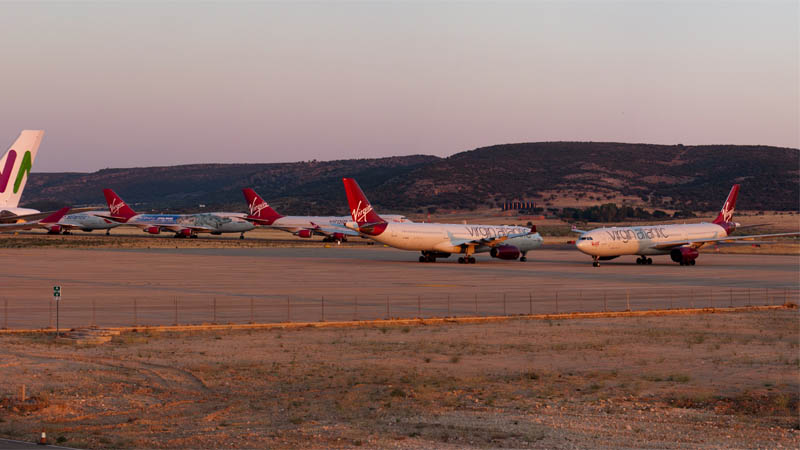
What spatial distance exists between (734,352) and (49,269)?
50.5 m

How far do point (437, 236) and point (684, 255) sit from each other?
19934mm

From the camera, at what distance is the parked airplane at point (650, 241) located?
237ft

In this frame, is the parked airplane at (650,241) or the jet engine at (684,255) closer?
the parked airplane at (650,241)

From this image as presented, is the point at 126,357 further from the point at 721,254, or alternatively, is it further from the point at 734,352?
the point at 721,254

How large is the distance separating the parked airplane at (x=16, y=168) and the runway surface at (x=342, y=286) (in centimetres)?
428

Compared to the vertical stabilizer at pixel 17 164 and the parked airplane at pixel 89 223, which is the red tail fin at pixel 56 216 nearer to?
the vertical stabilizer at pixel 17 164

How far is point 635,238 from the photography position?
7388cm

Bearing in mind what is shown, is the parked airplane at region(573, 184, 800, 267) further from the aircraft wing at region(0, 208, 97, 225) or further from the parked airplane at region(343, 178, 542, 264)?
the aircraft wing at region(0, 208, 97, 225)

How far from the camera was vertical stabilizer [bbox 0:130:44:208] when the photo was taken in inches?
1510

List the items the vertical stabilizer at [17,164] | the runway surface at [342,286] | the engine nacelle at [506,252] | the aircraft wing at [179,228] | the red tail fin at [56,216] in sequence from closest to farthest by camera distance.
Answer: the red tail fin at [56,216], the vertical stabilizer at [17,164], the runway surface at [342,286], the engine nacelle at [506,252], the aircraft wing at [179,228]

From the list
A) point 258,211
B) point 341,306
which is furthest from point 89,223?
point 341,306

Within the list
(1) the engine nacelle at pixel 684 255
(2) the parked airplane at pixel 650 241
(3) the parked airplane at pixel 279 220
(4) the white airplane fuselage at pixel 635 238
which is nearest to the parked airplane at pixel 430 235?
(2) the parked airplane at pixel 650 241

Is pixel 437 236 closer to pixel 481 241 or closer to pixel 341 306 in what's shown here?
pixel 481 241

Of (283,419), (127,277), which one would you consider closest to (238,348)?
(283,419)
